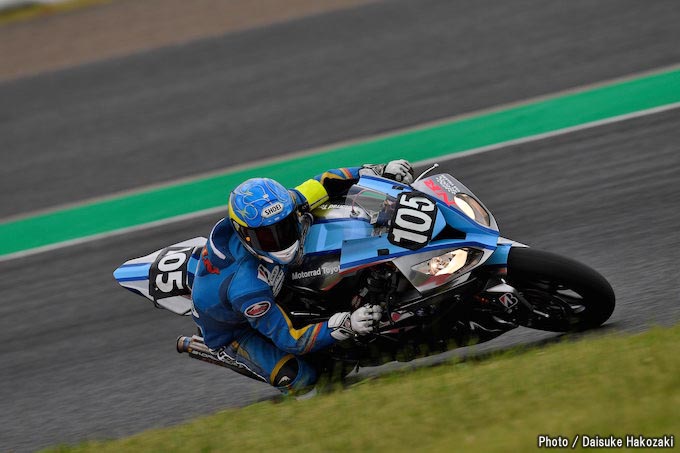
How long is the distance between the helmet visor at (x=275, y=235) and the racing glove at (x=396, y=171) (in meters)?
0.89

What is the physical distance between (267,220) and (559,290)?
1773mm

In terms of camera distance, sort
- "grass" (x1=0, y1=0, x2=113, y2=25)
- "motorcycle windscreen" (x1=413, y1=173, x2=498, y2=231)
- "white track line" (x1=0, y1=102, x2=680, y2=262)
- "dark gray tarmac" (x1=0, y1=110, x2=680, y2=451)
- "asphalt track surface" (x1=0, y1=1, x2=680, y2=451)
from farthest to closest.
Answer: "grass" (x1=0, y1=0, x2=113, y2=25), "white track line" (x1=0, y1=102, x2=680, y2=262), "asphalt track surface" (x1=0, y1=1, x2=680, y2=451), "dark gray tarmac" (x1=0, y1=110, x2=680, y2=451), "motorcycle windscreen" (x1=413, y1=173, x2=498, y2=231)

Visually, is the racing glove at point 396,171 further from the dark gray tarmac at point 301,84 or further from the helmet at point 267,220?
the dark gray tarmac at point 301,84

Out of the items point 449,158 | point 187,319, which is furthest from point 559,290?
point 449,158

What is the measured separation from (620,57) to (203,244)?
631 cm

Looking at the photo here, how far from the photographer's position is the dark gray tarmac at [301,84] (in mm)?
10797

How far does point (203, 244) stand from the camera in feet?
21.6

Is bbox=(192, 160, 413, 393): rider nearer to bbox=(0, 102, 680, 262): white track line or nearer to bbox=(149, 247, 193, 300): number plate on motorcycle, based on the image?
bbox=(149, 247, 193, 300): number plate on motorcycle

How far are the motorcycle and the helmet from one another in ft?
0.97

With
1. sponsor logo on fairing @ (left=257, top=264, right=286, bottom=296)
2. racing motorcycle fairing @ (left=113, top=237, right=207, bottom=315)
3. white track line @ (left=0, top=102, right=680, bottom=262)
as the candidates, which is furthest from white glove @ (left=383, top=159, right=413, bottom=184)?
white track line @ (left=0, top=102, right=680, bottom=262)

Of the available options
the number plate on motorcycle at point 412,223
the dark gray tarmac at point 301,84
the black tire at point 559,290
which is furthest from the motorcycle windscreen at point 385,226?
the dark gray tarmac at point 301,84

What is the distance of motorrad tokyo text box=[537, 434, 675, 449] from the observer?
12.7 ft

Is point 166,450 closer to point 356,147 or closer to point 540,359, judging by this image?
point 540,359

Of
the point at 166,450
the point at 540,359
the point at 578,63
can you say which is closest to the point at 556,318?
the point at 540,359
